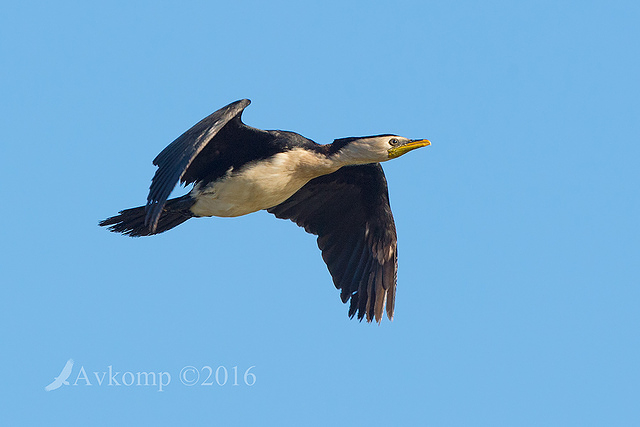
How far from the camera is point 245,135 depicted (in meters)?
9.82

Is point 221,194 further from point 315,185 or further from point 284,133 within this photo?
point 315,185

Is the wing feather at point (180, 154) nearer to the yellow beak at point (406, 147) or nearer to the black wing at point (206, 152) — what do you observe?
the black wing at point (206, 152)

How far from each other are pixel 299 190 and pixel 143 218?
1944mm

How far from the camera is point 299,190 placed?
11266mm

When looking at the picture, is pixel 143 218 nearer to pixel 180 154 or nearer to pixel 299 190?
pixel 180 154

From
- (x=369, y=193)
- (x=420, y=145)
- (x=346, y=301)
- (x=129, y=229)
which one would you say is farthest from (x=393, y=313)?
(x=129, y=229)

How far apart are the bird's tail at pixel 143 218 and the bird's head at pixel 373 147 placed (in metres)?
1.65

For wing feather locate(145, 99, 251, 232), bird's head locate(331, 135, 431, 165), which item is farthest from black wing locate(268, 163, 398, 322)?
wing feather locate(145, 99, 251, 232)

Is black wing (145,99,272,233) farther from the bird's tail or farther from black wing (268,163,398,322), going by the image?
black wing (268,163,398,322)

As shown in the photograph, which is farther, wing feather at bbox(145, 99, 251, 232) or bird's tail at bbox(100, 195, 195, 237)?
bird's tail at bbox(100, 195, 195, 237)

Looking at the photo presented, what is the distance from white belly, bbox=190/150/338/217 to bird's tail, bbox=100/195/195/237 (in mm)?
124

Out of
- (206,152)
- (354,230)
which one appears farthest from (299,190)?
(206,152)

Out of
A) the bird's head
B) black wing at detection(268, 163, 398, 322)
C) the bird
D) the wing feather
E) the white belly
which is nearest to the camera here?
the wing feather

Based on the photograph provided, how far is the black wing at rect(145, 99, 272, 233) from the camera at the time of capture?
8.65 meters
